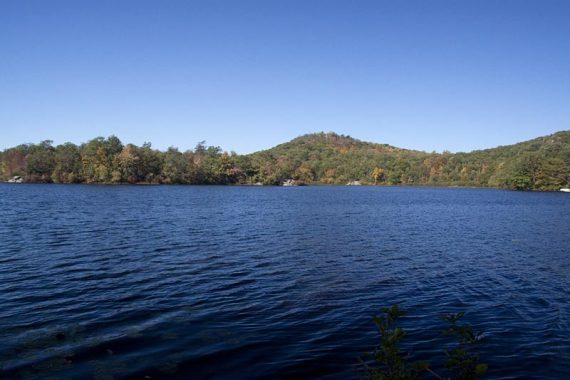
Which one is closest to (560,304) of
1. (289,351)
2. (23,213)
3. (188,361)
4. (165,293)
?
(289,351)

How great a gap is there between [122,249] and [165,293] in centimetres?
1235

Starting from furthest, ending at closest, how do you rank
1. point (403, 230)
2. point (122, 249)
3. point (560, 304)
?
point (403, 230) → point (122, 249) → point (560, 304)

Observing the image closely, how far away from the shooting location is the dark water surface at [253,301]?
1258 cm

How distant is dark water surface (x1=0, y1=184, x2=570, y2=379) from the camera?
41.3 ft

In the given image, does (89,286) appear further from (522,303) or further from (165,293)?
(522,303)

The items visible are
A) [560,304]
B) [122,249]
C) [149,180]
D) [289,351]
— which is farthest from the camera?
[149,180]

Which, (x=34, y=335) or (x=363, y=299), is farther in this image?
(x=363, y=299)

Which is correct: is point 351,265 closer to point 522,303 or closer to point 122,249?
point 522,303

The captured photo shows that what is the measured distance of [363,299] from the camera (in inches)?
758

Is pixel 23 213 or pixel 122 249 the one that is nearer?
pixel 122 249

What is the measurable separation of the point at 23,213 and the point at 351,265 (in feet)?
148

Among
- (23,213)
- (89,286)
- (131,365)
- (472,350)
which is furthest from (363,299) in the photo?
(23,213)

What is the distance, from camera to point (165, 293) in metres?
19.4

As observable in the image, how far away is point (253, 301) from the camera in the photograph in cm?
1856
